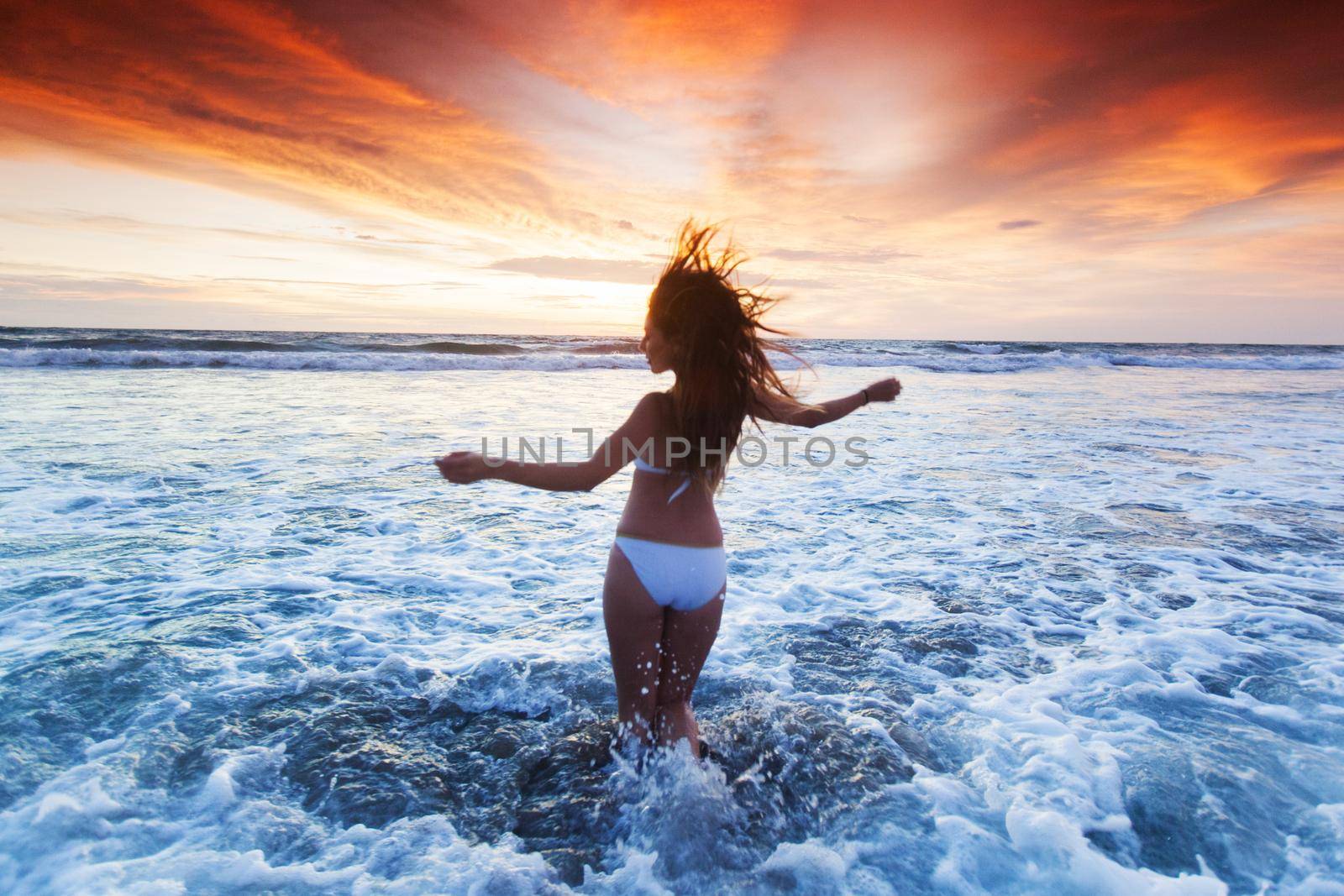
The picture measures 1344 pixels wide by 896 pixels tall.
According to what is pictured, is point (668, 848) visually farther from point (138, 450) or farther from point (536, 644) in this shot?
point (138, 450)

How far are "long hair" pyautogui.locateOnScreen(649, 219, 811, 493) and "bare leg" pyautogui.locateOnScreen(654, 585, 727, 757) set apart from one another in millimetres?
572

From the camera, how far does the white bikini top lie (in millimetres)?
Answer: 2605

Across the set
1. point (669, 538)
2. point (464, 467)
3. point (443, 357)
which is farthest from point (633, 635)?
point (443, 357)

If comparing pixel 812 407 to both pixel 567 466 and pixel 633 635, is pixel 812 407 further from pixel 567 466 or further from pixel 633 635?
pixel 633 635

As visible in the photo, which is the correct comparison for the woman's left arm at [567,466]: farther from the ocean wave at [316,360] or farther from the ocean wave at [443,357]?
the ocean wave at [316,360]

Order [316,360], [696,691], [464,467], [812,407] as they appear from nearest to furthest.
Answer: [464,467] < [812,407] < [696,691] < [316,360]

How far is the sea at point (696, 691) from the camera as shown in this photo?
8.46 feet

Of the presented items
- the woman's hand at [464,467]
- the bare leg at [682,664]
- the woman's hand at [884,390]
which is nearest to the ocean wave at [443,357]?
the woman's hand at [884,390]

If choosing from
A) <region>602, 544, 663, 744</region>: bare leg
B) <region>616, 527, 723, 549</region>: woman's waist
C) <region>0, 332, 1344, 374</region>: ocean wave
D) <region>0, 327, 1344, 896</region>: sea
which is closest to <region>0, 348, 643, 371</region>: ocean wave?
<region>0, 332, 1344, 374</region>: ocean wave

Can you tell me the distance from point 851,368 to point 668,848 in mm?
29557

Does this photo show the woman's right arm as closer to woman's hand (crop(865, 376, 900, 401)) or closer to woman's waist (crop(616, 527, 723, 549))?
woman's hand (crop(865, 376, 900, 401))

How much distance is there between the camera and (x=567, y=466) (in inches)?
95.1

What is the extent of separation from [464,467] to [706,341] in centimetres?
94

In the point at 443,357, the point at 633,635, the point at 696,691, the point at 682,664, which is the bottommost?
the point at 696,691
